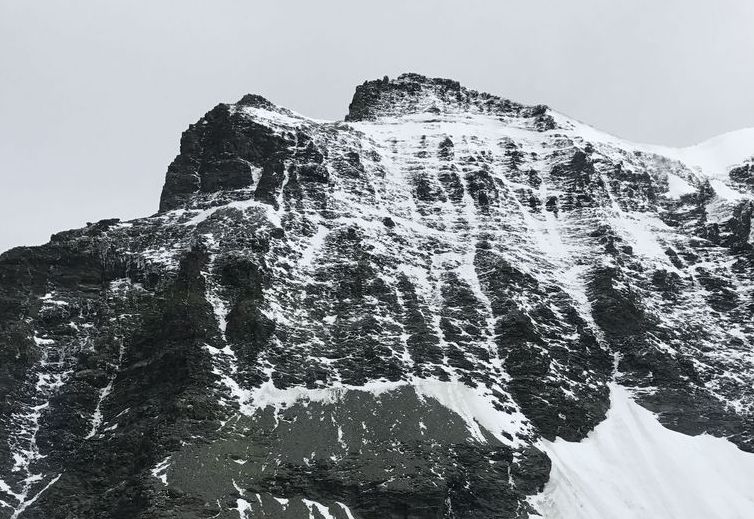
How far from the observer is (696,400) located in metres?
131

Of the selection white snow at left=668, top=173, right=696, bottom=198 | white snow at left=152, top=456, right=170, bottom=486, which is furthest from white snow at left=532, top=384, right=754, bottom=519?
white snow at left=668, top=173, right=696, bottom=198

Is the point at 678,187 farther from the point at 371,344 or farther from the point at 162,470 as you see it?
the point at 162,470

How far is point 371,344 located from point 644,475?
40.7 metres

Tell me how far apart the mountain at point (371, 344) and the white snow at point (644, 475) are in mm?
346

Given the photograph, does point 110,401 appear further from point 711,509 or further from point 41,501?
point 711,509

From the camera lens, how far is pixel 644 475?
385 ft

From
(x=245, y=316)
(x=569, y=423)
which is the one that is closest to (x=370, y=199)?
(x=245, y=316)

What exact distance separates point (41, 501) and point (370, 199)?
8394 centimetres

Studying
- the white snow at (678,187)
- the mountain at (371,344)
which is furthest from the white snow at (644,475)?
the white snow at (678,187)

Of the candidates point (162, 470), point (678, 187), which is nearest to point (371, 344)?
point (162, 470)

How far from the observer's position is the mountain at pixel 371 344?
10369 centimetres

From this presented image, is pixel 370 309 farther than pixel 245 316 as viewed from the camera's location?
Yes

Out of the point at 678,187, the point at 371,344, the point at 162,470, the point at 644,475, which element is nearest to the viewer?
the point at 162,470

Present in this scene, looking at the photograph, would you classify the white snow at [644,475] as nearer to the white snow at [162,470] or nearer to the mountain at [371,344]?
the mountain at [371,344]
